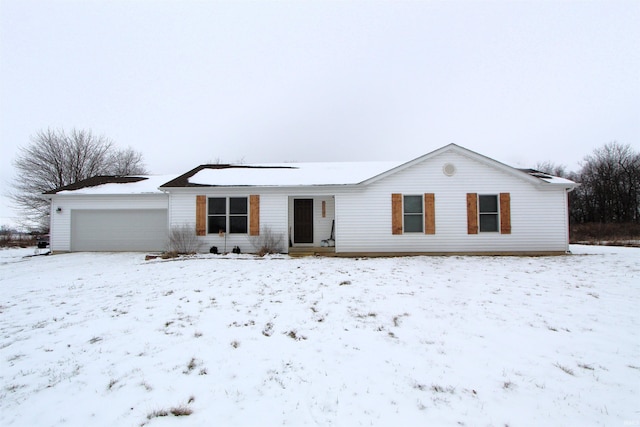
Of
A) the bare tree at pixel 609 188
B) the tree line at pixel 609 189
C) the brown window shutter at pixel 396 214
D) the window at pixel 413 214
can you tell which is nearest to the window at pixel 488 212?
the window at pixel 413 214

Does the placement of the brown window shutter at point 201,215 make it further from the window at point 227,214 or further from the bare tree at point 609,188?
the bare tree at point 609,188

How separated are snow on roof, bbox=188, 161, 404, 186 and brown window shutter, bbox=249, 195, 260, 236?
68 centimetres

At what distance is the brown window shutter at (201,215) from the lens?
39.3 feet

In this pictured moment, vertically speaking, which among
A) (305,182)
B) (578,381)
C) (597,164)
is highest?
(597,164)

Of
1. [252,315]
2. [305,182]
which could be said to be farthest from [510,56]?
[252,315]

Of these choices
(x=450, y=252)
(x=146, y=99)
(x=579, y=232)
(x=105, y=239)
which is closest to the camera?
(x=450, y=252)

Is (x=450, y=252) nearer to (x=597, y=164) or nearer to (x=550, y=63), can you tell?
(x=550, y=63)

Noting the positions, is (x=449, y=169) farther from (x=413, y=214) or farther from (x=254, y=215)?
(x=254, y=215)

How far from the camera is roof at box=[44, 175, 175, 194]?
45.8ft

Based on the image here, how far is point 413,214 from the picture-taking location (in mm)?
11672

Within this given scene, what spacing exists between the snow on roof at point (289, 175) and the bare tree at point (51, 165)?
839 inches

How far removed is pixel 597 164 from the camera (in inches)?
1435

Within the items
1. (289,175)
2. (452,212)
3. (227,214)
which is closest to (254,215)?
(227,214)

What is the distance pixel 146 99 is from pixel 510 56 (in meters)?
23.5
